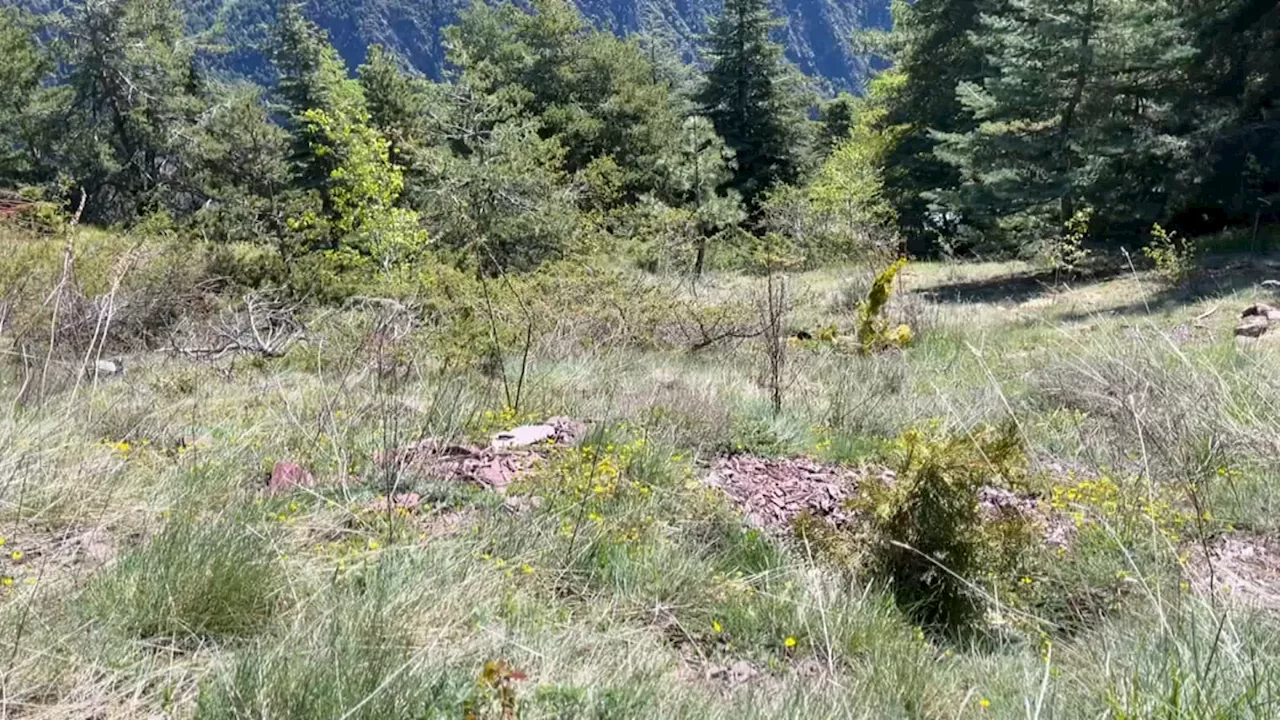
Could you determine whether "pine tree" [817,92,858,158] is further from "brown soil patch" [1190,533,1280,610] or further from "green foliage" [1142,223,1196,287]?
"brown soil patch" [1190,533,1280,610]

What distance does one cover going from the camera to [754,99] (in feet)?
94.8

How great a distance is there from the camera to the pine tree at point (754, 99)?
92.3 feet

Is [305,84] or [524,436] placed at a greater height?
[305,84]

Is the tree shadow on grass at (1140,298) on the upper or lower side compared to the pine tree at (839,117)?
lower

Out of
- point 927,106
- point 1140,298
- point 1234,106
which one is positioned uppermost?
point 927,106

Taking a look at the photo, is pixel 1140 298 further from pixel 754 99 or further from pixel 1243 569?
pixel 754 99

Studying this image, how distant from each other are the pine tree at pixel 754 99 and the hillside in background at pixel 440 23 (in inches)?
1928

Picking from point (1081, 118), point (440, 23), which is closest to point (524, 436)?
point (1081, 118)

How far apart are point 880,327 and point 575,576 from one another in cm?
702

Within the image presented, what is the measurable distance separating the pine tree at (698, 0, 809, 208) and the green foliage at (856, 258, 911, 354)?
1892cm

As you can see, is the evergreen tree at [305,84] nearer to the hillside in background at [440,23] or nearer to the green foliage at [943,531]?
the green foliage at [943,531]

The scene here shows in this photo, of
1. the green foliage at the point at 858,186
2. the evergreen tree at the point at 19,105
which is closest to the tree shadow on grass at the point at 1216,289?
the green foliage at the point at 858,186

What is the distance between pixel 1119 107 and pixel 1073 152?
1.22 m

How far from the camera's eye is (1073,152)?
15.7 m
